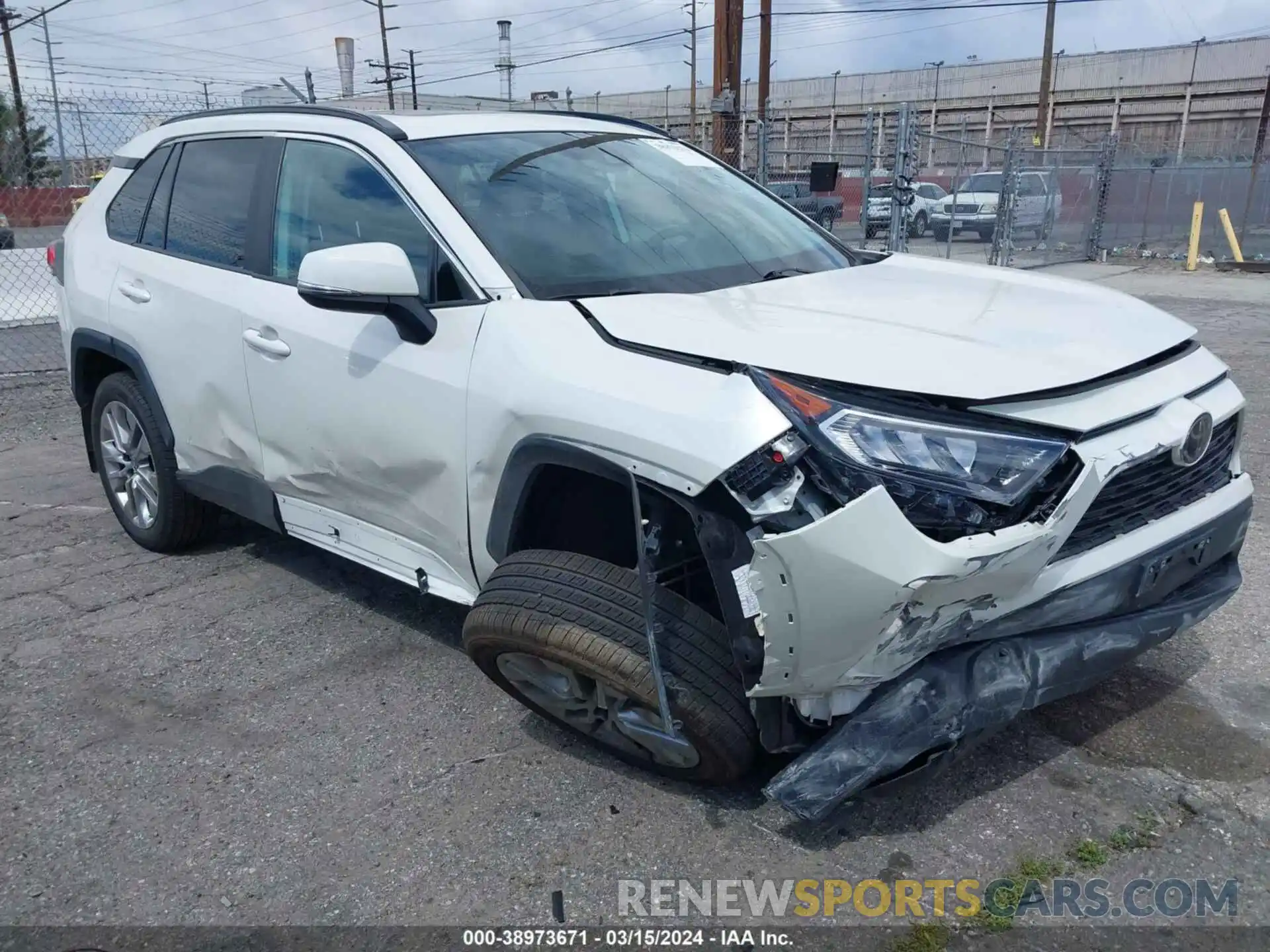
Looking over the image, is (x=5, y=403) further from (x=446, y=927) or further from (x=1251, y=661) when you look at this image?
(x=1251, y=661)

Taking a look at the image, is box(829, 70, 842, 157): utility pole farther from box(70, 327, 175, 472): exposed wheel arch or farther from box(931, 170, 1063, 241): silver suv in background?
box(70, 327, 175, 472): exposed wheel arch

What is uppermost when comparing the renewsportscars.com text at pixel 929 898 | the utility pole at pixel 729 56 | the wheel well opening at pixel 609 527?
the utility pole at pixel 729 56

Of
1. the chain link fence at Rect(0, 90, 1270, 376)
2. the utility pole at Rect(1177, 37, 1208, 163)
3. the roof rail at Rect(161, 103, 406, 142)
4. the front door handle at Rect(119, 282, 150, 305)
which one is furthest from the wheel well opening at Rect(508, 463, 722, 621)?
the utility pole at Rect(1177, 37, 1208, 163)

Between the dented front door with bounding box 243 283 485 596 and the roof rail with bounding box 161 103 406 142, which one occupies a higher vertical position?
the roof rail with bounding box 161 103 406 142

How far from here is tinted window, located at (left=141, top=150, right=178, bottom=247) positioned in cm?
420

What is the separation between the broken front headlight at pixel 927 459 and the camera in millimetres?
2201

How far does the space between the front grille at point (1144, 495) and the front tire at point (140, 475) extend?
11.2 ft

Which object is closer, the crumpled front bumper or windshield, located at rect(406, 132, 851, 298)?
the crumpled front bumper

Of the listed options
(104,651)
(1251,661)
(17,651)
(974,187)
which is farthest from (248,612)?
(974,187)

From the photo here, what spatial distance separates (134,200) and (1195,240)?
18.2 m

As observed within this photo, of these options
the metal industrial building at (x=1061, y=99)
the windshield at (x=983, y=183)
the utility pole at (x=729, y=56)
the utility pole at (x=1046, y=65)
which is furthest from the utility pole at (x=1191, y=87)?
the utility pole at (x=729, y=56)

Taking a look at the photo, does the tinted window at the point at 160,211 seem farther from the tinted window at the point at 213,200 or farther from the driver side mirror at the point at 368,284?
the driver side mirror at the point at 368,284

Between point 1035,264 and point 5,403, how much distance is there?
15.8 metres

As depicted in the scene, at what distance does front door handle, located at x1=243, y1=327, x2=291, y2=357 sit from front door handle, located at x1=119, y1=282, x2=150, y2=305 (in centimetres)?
81
